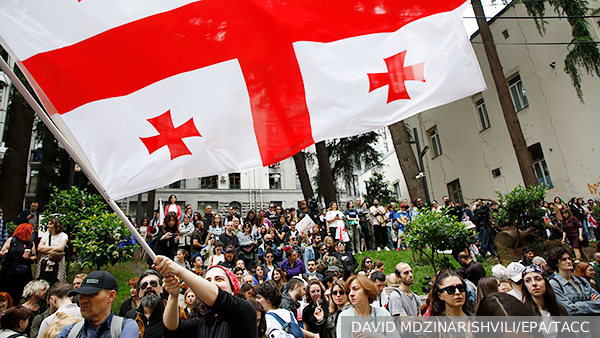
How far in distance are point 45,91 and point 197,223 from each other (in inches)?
357

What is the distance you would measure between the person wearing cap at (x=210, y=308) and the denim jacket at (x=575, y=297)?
4423 mm

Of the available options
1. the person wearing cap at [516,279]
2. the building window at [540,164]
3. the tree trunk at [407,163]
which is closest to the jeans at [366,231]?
the tree trunk at [407,163]

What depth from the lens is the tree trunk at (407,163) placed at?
1773 centimetres

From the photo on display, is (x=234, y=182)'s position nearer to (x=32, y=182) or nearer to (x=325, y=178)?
(x=32, y=182)

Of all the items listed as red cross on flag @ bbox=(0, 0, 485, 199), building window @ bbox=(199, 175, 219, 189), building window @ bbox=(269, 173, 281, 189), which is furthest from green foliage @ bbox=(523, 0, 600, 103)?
building window @ bbox=(199, 175, 219, 189)

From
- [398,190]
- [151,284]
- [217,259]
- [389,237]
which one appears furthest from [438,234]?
[398,190]

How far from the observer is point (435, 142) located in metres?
27.9

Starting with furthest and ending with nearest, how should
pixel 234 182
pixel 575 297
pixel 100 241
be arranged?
pixel 234 182
pixel 100 241
pixel 575 297

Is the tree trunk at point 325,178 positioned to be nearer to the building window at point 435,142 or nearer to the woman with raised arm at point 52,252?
the building window at point 435,142

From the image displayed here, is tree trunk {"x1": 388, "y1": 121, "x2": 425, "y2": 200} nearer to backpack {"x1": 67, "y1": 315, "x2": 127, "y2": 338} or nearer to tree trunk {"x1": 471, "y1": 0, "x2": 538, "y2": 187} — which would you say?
tree trunk {"x1": 471, "y1": 0, "x2": 538, "y2": 187}

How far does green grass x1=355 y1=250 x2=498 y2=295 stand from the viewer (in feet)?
33.3

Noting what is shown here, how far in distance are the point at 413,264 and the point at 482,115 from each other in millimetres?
15132

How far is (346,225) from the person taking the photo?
44.6 feet

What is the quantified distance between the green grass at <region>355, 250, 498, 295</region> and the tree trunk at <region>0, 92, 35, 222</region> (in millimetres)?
12446
